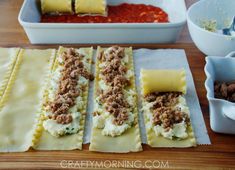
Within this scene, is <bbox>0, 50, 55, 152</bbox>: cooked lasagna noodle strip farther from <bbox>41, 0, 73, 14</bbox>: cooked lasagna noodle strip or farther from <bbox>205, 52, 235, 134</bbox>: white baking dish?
<bbox>205, 52, 235, 134</bbox>: white baking dish

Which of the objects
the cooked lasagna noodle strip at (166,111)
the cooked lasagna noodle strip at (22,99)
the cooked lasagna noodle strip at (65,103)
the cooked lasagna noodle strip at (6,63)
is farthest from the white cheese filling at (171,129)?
the cooked lasagna noodle strip at (6,63)

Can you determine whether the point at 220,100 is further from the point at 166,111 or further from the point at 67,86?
the point at 67,86

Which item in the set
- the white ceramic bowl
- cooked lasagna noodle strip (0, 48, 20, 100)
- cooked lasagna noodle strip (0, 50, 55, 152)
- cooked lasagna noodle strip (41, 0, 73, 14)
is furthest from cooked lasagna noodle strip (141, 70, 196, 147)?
cooked lasagna noodle strip (41, 0, 73, 14)

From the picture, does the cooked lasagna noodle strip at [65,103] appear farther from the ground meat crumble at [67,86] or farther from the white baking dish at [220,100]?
the white baking dish at [220,100]

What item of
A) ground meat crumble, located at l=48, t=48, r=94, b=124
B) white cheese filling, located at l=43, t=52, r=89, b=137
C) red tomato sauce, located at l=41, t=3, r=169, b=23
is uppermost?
ground meat crumble, located at l=48, t=48, r=94, b=124

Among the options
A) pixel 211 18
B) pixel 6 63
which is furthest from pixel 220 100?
pixel 6 63

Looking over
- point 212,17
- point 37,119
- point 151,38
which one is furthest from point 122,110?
point 212,17

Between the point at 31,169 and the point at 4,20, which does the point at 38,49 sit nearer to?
the point at 4,20
